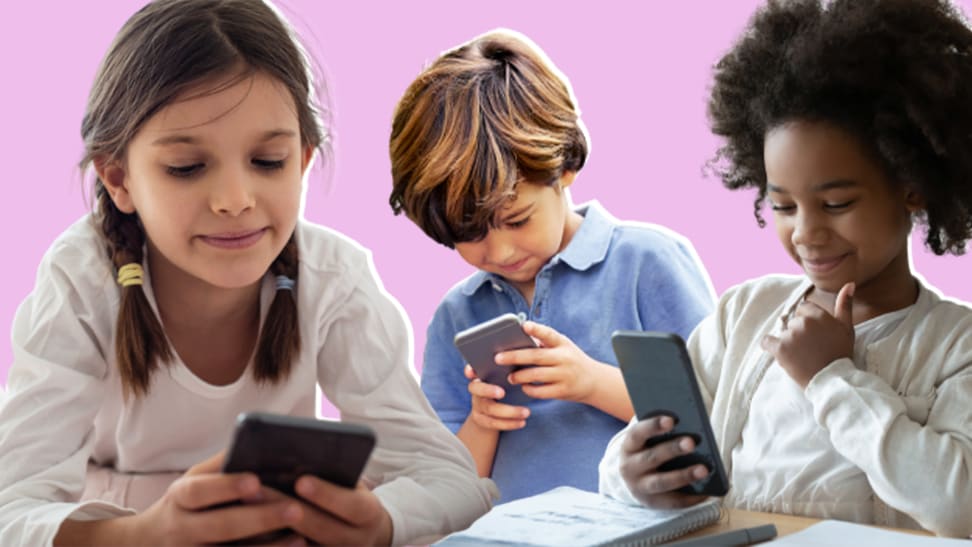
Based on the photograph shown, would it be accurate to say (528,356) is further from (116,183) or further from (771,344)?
(116,183)

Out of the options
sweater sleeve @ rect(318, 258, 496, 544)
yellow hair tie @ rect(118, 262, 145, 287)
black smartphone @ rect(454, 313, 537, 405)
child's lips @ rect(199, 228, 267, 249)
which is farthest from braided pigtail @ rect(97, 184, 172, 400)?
black smartphone @ rect(454, 313, 537, 405)

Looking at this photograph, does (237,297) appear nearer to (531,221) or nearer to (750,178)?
(531,221)

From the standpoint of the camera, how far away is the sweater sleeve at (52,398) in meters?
1.29

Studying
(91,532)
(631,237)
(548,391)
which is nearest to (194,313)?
(91,532)

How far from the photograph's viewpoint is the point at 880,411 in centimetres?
121

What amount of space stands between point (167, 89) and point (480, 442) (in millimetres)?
832

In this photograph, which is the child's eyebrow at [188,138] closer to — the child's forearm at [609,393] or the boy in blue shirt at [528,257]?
the boy in blue shirt at [528,257]

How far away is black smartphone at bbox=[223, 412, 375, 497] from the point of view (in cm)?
87

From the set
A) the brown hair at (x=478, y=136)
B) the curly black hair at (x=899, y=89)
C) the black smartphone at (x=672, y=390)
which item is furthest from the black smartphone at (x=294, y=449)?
the brown hair at (x=478, y=136)

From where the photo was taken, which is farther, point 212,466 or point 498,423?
point 498,423

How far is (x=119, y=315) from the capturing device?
1465 millimetres

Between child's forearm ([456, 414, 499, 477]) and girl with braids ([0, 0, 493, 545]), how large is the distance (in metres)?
0.36

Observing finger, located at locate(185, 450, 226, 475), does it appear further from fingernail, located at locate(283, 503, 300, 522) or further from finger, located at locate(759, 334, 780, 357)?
finger, located at locate(759, 334, 780, 357)

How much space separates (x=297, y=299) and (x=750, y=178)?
2.07 ft
